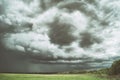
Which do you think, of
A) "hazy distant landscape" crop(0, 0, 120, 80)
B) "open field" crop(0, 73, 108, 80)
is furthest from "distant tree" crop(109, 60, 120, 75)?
"open field" crop(0, 73, 108, 80)

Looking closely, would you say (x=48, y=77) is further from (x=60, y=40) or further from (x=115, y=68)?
(x=115, y=68)

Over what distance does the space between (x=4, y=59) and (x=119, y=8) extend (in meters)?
1.89

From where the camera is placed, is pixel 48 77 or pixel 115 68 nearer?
pixel 115 68

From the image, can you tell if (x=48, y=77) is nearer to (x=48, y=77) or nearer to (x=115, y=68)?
(x=48, y=77)

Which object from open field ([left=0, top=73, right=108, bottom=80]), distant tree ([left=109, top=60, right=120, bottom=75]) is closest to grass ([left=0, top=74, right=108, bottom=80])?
open field ([left=0, top=73, right=108, bottom=80])

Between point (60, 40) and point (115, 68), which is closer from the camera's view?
point (115, 68)

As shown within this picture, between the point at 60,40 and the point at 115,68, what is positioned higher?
the point at 60,40

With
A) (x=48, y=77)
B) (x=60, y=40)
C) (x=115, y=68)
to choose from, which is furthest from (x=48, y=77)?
(x=115, y=68)

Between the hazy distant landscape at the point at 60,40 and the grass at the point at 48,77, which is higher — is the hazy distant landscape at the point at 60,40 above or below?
above

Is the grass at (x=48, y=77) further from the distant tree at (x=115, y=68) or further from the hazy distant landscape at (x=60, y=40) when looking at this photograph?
the distant tree at (x=115, y=68)

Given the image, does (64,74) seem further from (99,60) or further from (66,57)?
(99,60)

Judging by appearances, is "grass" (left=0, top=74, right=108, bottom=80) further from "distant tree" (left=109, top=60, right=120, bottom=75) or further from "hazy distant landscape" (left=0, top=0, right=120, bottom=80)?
"distant tree" (left=109, top=60, right=120, bottom=75)

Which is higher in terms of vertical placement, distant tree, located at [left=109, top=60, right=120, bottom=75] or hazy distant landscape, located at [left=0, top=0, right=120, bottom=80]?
hazy distant landscape, located at [left=0, top=0, right=120, bottom=80]

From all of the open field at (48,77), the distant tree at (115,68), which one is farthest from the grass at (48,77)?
the distant tree at (115,68)
